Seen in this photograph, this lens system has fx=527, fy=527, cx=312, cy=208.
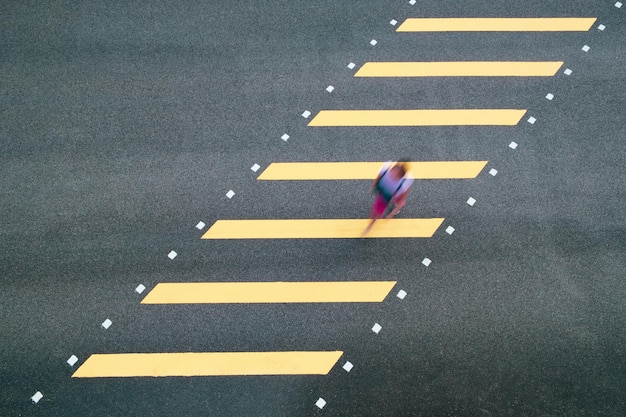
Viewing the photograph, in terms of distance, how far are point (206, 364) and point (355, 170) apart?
3698mm

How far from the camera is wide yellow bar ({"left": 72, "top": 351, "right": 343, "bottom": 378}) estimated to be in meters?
7.12

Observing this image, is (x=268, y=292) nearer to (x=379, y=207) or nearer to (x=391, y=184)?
(x=379, y=207)

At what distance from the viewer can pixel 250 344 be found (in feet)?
23.9

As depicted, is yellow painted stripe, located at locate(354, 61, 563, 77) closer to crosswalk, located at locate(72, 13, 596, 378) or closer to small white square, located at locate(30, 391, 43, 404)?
crosswalk, located at locate(72, 13, 596, 378)

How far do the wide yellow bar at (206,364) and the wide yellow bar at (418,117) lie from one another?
383 centimetres

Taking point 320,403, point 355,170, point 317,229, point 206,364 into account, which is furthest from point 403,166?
point 206,364

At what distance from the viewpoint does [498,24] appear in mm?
9641

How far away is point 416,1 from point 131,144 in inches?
229

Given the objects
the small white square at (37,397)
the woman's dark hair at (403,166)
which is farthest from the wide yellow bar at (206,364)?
the woman's dark hair at (403,166)

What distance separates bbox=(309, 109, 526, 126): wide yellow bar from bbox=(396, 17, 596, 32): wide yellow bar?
1.74 metres

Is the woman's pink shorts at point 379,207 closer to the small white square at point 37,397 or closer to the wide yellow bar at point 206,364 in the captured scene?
the wide yellow bar at point 206,364

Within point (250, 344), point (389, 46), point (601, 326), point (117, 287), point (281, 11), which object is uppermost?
point (281, 11)

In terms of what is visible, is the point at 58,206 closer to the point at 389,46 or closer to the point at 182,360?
the point at 182,360

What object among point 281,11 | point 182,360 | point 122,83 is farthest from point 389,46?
point 182,360
